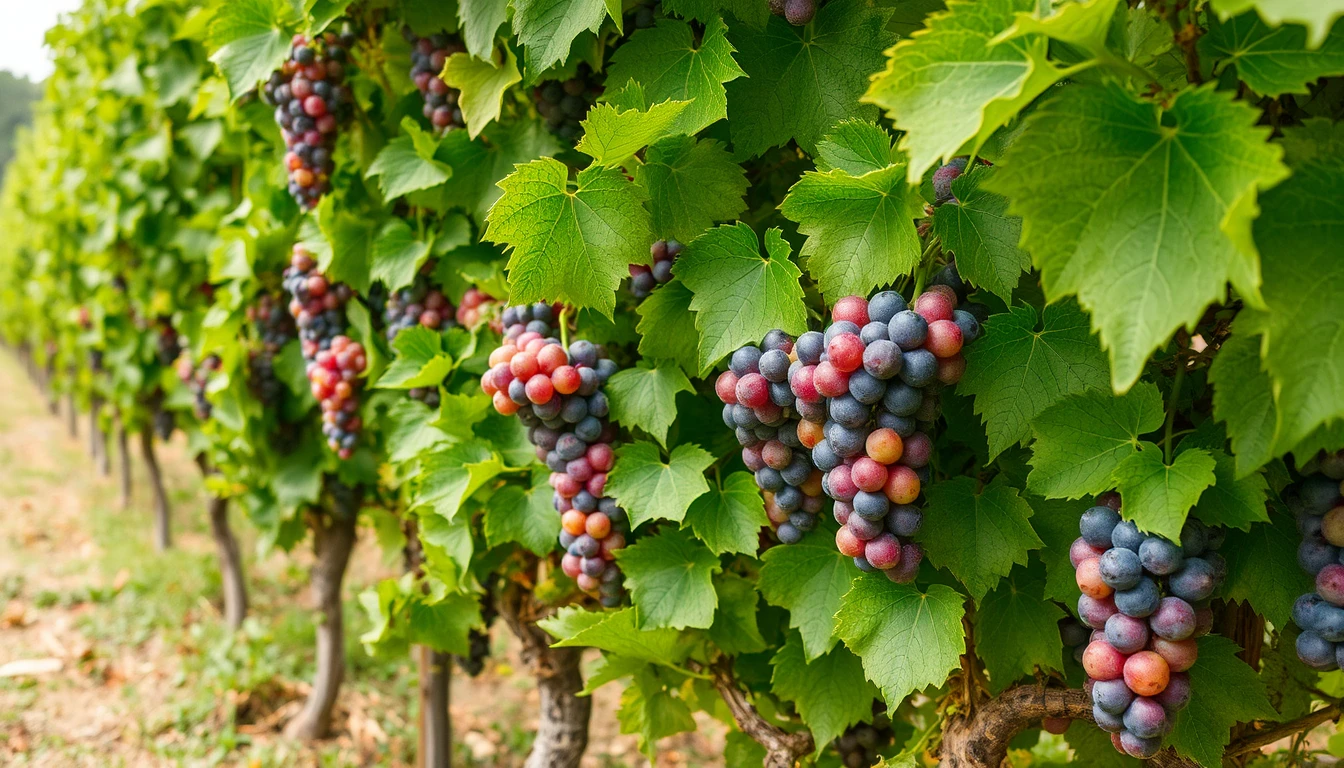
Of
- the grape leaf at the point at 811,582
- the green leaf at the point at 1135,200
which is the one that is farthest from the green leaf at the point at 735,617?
the green leaf at the point at 1135,200

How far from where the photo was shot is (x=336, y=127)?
2.51 metres

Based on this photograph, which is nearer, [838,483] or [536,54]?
[838,483]

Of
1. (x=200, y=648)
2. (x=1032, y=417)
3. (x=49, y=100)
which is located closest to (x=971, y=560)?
(x=1032, y=417)

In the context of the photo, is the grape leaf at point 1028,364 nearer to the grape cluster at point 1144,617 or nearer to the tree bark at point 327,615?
the grape cluster at point 1144,617

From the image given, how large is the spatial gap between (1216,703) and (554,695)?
1787mm

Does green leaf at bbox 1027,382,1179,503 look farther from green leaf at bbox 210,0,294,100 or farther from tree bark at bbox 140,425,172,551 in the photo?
tree bark at bbox 140,425,172,551

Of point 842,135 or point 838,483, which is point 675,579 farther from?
point 842,135

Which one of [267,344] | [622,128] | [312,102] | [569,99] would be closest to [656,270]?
[622,128]

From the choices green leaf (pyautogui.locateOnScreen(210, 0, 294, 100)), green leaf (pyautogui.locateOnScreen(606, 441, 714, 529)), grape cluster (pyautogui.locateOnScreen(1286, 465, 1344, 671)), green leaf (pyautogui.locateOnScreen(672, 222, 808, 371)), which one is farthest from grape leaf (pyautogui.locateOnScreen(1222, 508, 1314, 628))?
green leaf (pyautogui.locateOnScreen(210, 0, 294, 100))

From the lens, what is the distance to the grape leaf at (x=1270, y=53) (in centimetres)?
97

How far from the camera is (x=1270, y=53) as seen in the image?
3.31 feet

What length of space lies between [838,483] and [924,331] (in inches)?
10.1

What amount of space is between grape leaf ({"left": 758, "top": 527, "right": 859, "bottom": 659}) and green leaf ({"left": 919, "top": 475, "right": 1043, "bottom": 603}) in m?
0.22

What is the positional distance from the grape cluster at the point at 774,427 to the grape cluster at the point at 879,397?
0.18ft
